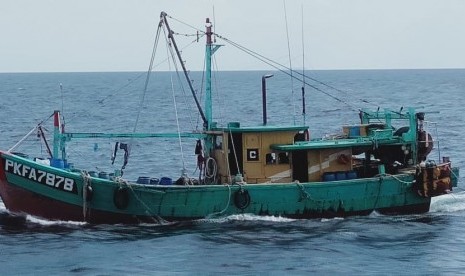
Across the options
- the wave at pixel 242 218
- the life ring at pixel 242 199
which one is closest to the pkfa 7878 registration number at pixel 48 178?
the wave at pixel 242 218

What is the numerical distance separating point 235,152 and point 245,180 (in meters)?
0.95

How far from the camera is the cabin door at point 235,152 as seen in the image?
89.9 ft

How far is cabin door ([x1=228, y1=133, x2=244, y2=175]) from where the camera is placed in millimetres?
27406

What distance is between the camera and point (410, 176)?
92.3ft

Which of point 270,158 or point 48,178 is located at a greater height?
point 270,158

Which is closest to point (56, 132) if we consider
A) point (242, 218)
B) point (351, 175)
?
point (242, 218)

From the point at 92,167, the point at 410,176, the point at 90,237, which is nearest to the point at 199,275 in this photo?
the point at 90,237

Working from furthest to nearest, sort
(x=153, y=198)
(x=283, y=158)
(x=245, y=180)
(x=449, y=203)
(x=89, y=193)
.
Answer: (x=449, y=203) → (x=283, y=158) → (x=245, y=180) → (x=153, y=198) → (x=89, y=193)

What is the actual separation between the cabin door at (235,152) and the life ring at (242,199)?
112 centimetres

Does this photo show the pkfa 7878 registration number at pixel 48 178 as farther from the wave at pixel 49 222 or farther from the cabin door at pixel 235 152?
the cabin door at pixel 235 152

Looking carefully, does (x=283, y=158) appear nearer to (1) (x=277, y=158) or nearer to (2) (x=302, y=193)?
(1) (x=277, y=158)

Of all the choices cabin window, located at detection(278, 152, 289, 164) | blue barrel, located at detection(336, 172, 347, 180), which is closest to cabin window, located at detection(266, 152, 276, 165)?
cabin window, located at detection(278, 152, 289, 164)

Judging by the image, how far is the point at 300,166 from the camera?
1103 inches

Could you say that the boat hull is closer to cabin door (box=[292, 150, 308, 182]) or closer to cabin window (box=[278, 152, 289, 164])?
cabin door (box=[292, 150, 308, 182])
